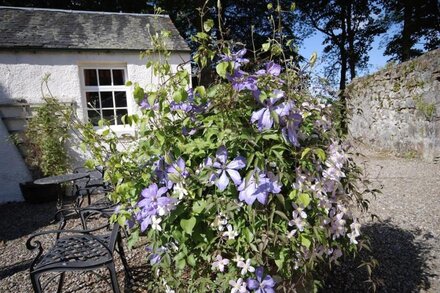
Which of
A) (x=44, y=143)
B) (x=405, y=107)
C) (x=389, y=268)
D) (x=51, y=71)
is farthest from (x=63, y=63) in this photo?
(x=405, y=107)

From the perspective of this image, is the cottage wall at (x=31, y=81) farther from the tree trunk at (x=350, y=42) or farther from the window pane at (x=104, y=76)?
the tree trunk at (x=350, y=42)

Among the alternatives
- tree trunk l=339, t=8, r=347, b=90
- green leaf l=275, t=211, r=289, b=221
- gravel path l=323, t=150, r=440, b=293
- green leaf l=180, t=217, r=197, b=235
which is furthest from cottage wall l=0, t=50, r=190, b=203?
tree trunk l=339, t=8, r=347, b=90

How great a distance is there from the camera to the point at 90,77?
6793mm

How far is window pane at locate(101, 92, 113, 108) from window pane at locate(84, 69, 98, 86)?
31 cm

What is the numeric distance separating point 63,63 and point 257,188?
250 inches

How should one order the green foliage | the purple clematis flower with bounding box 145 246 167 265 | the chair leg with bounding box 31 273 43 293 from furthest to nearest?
the green foliage < the chair leg with bounding box 31 273 43 293 < the purple clematis flower with bounding box 145 246 167 265

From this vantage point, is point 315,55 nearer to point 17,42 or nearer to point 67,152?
point 67,152

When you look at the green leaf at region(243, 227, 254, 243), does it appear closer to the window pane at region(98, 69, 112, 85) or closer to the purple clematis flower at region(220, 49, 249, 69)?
the purple clematis flower at region(220, 49, 249, 69)

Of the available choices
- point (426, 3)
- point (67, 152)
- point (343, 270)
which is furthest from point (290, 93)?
point (426, 3)

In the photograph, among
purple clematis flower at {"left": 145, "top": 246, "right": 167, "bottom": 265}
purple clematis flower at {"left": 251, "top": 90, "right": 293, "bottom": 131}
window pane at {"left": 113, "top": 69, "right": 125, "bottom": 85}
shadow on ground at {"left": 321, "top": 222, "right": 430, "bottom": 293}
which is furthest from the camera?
window pane at {"left": 113, "top": 69, "right": 125, "bottom": 85}

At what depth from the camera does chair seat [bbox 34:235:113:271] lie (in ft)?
5.94

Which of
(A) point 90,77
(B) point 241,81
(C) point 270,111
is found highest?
(A) point 90,77

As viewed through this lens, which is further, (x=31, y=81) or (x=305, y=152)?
(x=31, y=81)

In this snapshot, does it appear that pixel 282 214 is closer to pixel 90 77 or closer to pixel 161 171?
pixel 161 171
